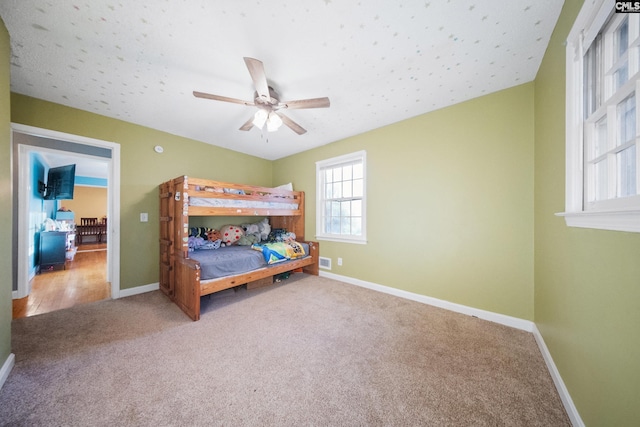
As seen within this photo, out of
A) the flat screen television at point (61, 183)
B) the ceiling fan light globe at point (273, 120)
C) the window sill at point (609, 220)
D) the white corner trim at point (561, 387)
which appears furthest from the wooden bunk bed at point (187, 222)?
the flat screen television at point (61, 183)

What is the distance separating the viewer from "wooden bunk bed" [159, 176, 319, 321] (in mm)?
2260

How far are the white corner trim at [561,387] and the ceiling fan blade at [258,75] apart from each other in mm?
2731

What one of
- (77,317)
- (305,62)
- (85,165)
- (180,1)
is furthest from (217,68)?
(85,165)

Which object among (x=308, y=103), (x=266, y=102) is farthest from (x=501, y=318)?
(x=266, y=102)

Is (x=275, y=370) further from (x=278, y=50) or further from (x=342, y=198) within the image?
(x=342, y=198)

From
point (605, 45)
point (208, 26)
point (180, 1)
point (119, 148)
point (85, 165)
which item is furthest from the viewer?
point (85, 165)

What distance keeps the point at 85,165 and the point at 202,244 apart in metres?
5.56

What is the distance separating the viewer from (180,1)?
4.11 feet

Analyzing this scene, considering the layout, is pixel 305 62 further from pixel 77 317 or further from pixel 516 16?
pixel 77 317

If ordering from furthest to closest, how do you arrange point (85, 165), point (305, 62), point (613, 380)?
point (85, 165)
point (305, 62)
point (613, 380)

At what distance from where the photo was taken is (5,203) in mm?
1379

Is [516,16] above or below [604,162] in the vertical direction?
above

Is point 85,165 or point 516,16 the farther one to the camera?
point 85,165

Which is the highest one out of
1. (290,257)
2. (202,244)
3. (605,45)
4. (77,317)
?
(605,45)
